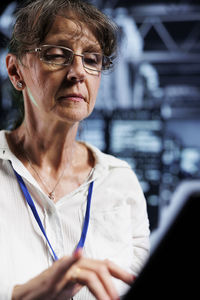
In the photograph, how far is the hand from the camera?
676 millimetres

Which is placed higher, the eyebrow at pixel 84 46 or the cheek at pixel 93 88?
the eyebrow at pixel 84 46

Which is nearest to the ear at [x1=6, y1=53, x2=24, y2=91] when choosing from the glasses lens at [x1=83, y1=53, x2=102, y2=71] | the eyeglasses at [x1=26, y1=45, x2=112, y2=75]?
the eyeglasses at [x1=26, y1=45, x2=112, y2=75]

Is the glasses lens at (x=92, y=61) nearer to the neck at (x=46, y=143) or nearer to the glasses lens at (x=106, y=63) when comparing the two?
the glasses lens at (x=106, y=63)

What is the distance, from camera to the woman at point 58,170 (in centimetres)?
117

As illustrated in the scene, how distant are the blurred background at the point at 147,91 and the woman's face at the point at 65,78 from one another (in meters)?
0.28

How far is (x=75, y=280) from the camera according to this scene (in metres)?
0.69

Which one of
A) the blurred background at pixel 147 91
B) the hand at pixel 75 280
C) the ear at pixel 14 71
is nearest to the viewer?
the hand at pixel 75 280

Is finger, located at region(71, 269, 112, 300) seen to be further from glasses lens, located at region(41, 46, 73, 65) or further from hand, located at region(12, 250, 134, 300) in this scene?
glasses lens, located at region(41, 46, 73, 65)

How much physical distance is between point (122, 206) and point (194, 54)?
7.08 metres

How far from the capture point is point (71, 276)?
0.69 m

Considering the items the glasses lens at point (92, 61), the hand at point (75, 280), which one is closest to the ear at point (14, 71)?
the glasses lens at point (92, 61)

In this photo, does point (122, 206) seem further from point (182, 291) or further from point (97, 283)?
point (182, 291)

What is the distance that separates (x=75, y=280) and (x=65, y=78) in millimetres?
669

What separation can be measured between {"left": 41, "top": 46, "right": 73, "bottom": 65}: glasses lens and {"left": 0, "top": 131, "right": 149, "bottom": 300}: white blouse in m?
0.33
